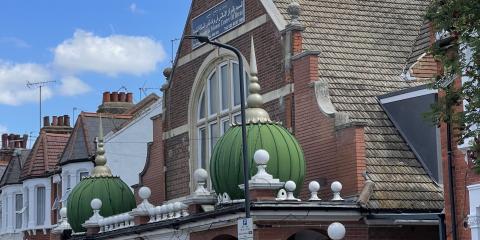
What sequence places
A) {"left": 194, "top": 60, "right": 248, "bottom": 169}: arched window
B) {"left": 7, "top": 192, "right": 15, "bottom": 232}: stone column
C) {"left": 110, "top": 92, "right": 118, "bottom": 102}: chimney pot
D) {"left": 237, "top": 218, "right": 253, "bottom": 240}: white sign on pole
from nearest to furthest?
{"left": 237, "top": 218, "right": 253, "bottom": 240}: white sign on pole, {"left": 194, "top": 60, "right": 248, "bottom": 169}: arched window, {"left": 7, "top": 192, "right": 15, "bottom": 232}: stone column, {"left": 110, "top": 92, "right": 118, "bottom": 102}: chimney pot

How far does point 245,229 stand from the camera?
21.5 metres

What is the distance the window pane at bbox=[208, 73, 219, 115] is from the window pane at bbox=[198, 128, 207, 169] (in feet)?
2.90

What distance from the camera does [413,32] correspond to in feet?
105

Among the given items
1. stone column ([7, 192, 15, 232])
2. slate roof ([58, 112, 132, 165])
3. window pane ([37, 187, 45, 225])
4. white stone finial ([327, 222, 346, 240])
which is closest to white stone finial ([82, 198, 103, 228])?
white stone finial ([327, 222, 346, 240])

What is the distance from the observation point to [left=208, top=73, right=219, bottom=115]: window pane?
32531mm

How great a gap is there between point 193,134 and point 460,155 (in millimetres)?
14291

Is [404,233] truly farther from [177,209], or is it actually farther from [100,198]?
[100,198]

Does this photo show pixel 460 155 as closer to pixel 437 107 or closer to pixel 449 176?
pixel 449 176

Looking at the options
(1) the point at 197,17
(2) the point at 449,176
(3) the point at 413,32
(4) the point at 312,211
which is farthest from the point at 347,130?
(1) the point at 197,17

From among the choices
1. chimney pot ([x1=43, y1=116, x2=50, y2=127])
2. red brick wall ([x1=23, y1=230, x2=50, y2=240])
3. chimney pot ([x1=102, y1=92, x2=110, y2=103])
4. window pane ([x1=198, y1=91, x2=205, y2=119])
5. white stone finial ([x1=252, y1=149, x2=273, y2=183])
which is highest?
chimney pot ([x1=102, y1=92, x2=110, y2=103])

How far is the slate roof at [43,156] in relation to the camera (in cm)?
4962

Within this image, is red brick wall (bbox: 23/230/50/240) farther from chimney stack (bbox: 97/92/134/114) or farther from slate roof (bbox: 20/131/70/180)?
chimney stack (bbox: 97/92/134/114)

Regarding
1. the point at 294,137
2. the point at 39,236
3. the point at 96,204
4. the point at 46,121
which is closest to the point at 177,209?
the point at 294,137

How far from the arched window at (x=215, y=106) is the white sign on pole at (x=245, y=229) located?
9579mm
